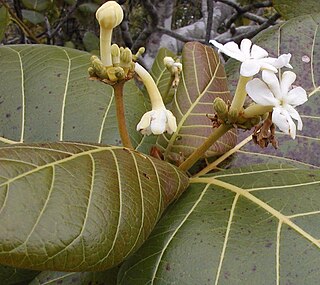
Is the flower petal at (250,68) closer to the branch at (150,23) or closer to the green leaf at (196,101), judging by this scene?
the green leaf at (196,101)

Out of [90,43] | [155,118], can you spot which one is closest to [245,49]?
[155,118]

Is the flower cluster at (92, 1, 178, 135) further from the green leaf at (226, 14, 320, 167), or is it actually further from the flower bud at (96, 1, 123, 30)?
the green leaf at (226, 14, 320, 167)

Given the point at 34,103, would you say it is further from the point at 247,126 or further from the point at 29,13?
the point at 29,13

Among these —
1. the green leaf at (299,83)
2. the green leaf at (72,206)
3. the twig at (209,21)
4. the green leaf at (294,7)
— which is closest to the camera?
the green leaf at (72,206)

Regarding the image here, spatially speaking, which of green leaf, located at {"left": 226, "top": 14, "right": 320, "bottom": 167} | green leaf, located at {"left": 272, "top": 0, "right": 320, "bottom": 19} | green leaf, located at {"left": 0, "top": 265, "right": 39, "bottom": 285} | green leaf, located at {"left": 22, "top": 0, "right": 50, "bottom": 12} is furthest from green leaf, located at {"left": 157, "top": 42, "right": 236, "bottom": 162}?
green leaf, located at {"left": 22, "top": 0, "right": 50, "bottom": 12}

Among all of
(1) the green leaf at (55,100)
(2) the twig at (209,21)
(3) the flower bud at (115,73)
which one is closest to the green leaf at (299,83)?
(1) the green leaf at (55,100)

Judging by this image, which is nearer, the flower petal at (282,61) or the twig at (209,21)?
the flower petal at (282,61)
